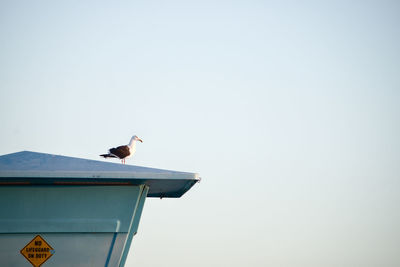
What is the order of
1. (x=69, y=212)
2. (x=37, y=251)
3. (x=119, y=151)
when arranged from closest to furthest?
(x=37, y=251) → (x=69, y=212) → (x=119, y=151)

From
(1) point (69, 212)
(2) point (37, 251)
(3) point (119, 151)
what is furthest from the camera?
(3) point (119, 151)

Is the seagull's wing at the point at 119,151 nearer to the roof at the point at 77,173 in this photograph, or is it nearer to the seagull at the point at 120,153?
the seagull at the point at 120,153

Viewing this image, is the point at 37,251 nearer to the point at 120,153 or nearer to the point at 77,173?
the point at 77,173

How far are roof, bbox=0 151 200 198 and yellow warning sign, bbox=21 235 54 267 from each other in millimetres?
891

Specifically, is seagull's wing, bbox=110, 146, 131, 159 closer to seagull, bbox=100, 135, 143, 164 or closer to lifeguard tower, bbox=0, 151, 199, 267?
seagull, bbox=100, 135, 143, 164

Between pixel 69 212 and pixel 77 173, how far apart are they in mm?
634

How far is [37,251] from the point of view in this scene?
7.38 metres

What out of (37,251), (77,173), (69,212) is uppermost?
(77,173)

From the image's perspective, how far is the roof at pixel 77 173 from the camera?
7379mm

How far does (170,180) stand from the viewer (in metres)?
7.96

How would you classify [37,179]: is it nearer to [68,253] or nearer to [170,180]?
[68,253]

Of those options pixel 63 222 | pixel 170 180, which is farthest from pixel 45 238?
pixel 170 180

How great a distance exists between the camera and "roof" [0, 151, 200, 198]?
24.2 feet

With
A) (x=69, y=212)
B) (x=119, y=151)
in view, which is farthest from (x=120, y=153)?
(x=69, y=212)
